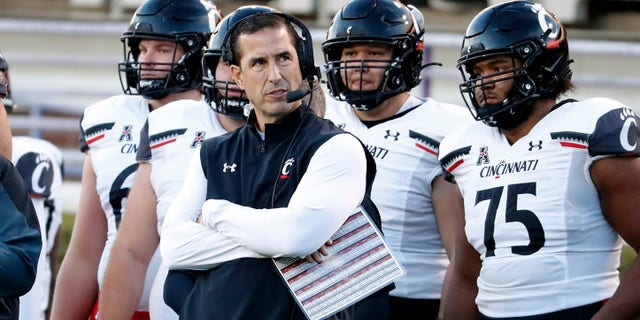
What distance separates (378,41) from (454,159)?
637 millimetres

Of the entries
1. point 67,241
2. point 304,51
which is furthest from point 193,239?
point 67,241

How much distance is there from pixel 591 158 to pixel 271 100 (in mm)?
960

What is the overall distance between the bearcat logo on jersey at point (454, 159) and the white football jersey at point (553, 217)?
6.0 inches

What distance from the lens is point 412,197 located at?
476cm

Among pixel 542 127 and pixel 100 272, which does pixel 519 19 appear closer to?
pixel 542 127

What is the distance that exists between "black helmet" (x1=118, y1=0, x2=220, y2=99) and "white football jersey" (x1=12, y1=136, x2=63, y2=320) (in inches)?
30.9

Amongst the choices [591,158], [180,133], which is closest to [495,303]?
[591,158]

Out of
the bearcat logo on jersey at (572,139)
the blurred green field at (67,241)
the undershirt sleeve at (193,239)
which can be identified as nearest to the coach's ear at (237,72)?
the undershirt sleeve at (193,239)

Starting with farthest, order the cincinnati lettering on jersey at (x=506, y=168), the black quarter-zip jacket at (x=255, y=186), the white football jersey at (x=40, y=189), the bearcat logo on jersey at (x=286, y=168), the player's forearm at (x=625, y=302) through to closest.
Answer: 1. the white football jersey at (x=40, y=189)
2. the cincinnati lettering on jersey at (x=506, y=168)
3. the player's forearm at (x=625, y=302)
4. the bearcat logo on jersey at (x=286, y=168)
5. the black quarter-zip jacket at (x=255, y=186)

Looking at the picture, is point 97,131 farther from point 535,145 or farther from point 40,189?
point 535,145

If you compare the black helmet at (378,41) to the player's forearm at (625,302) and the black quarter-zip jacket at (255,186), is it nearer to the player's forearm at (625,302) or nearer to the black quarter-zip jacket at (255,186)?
the black quarter-zip jacket at (255,186)

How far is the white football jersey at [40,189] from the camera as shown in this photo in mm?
5836

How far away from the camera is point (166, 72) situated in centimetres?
534

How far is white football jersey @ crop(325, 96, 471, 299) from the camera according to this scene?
4.76m
